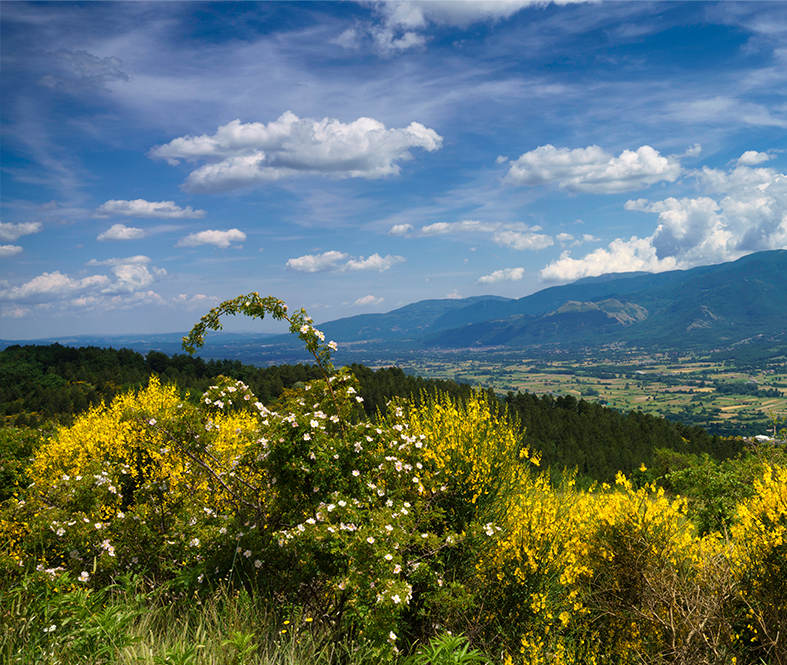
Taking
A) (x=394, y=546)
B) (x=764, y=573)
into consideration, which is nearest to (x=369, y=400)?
(x=764, y=573)

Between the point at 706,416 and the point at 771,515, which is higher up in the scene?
the point at 771,515

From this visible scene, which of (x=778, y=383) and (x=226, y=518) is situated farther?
(x=778, y=383)

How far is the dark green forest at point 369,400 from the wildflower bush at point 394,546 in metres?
39.5

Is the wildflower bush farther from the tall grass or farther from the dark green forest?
the dark green forest

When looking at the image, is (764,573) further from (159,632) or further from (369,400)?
(369,400)

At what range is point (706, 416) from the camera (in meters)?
Answer: 115

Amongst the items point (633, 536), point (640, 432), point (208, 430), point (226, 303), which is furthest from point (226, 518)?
point (640, 432)

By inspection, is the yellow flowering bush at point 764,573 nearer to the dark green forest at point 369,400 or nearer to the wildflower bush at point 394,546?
the wildflower bush at point 394,546

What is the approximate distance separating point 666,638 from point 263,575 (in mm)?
4651

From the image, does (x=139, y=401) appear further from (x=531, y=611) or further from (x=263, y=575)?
(x=531, y=611)

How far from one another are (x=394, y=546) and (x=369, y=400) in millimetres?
51540

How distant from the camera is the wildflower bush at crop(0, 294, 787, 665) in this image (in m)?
4.84

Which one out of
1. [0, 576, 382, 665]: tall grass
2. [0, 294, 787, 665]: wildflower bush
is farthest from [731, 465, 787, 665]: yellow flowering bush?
[0, 576, 382, 665]: tall grass

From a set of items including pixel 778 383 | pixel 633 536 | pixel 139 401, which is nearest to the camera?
pixel 633 536
